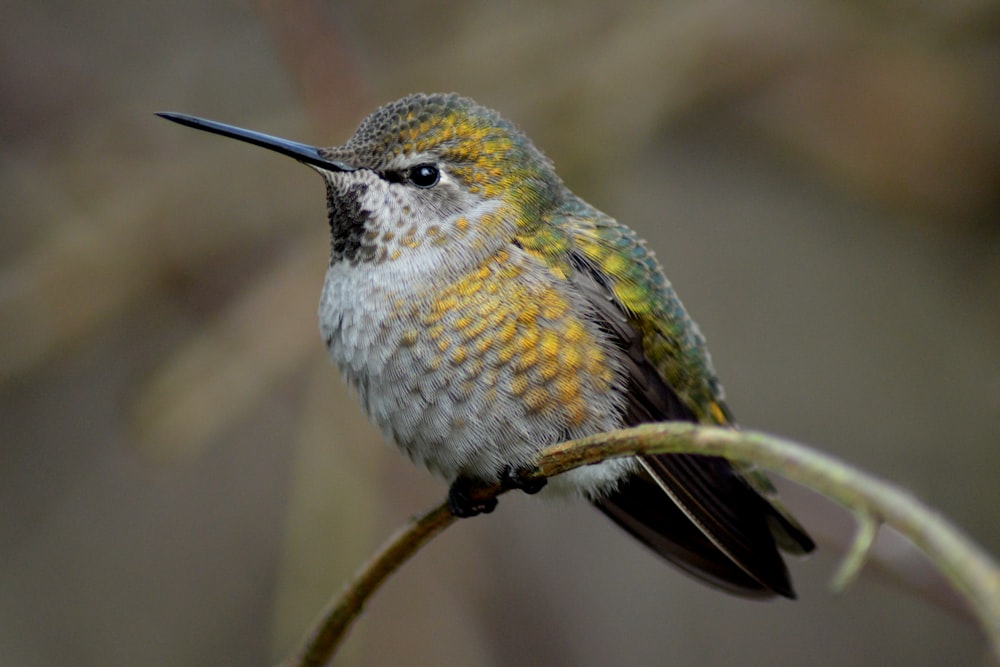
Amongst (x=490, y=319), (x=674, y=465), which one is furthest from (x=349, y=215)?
(x=674, y=465)

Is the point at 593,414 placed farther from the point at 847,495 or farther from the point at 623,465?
the point at 847,495

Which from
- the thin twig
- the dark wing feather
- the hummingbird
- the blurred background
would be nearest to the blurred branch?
the thin twig

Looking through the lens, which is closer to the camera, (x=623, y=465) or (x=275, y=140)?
(x=275, y=140)

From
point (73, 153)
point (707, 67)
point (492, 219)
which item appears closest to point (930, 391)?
point (707, 67)

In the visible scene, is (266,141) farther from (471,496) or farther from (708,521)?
(708,521)

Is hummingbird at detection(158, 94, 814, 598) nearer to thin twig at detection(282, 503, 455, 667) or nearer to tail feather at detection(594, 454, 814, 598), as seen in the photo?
tail feather at detection(594, 454, 814, 598)
